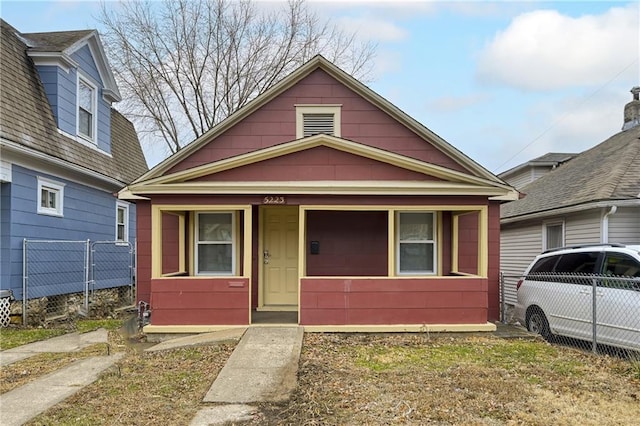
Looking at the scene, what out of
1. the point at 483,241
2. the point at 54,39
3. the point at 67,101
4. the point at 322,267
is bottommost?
the point at 322,267

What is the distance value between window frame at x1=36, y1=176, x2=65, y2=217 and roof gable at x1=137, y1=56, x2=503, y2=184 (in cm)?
285

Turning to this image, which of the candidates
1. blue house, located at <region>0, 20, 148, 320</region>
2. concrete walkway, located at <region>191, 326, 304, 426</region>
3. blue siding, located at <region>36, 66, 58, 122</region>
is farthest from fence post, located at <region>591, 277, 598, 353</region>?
blue siding, located at <region>36, 66, 58, 122</region>

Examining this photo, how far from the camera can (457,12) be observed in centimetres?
1116

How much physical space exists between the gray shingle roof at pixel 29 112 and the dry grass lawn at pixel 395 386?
498cm

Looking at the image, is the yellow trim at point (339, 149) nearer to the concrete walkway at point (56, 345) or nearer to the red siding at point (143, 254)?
the red siding at point (143, 254)

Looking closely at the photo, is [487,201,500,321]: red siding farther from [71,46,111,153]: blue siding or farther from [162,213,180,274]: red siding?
[71,46,111,153]: blue siding

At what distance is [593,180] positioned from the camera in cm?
1212

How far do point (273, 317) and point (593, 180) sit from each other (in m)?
8.57

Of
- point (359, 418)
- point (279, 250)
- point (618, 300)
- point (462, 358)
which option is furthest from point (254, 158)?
point (618, 300)

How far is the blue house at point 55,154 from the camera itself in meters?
9.79

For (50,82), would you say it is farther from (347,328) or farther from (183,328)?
(347,328)

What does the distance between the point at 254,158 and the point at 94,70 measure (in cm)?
755

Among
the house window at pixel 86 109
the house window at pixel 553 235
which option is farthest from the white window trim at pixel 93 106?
the house window at pixel 553 235

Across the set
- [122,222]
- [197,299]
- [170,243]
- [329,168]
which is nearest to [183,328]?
[197,299]
